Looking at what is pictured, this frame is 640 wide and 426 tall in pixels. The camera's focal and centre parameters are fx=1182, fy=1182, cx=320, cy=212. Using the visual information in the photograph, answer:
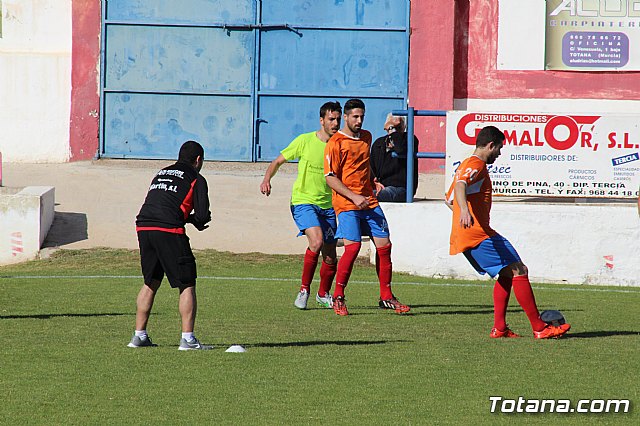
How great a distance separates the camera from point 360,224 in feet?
39.0

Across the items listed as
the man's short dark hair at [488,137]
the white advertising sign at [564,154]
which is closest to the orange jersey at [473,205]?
the man's short dark hair at [488,137]

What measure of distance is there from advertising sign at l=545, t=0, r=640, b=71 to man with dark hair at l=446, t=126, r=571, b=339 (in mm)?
15015

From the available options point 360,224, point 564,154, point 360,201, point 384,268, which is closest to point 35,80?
point 564,154

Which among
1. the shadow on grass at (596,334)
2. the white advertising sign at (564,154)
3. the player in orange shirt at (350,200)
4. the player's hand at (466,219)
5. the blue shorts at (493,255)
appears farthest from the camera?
the white advertising sign at (564,154)

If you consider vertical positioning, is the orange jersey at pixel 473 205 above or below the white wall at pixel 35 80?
below

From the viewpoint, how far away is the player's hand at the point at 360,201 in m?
11.4

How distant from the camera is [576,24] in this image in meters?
24.3

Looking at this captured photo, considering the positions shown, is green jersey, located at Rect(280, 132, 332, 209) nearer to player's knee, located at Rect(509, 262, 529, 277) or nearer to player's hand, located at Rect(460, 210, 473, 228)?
player's knee, located at Rect(509, 262, 529, 277)

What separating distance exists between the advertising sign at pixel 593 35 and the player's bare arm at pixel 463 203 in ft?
50.3

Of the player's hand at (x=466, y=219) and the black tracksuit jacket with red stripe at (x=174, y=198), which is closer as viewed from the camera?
the black tracksuit jacket with red stripe at (x=174, y=198)

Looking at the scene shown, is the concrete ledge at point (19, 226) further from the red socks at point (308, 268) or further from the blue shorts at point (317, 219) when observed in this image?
the red socks at point (308, 268)

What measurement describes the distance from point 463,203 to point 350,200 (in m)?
2.02

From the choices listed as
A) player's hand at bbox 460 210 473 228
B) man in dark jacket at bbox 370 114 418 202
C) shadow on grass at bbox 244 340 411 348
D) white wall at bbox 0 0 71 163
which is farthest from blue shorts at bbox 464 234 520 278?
white wall at bbox 0 0 71 163

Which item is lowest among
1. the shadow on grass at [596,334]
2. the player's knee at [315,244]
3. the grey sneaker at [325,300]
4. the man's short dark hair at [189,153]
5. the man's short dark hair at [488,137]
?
the grey sneaker at [325,300]
